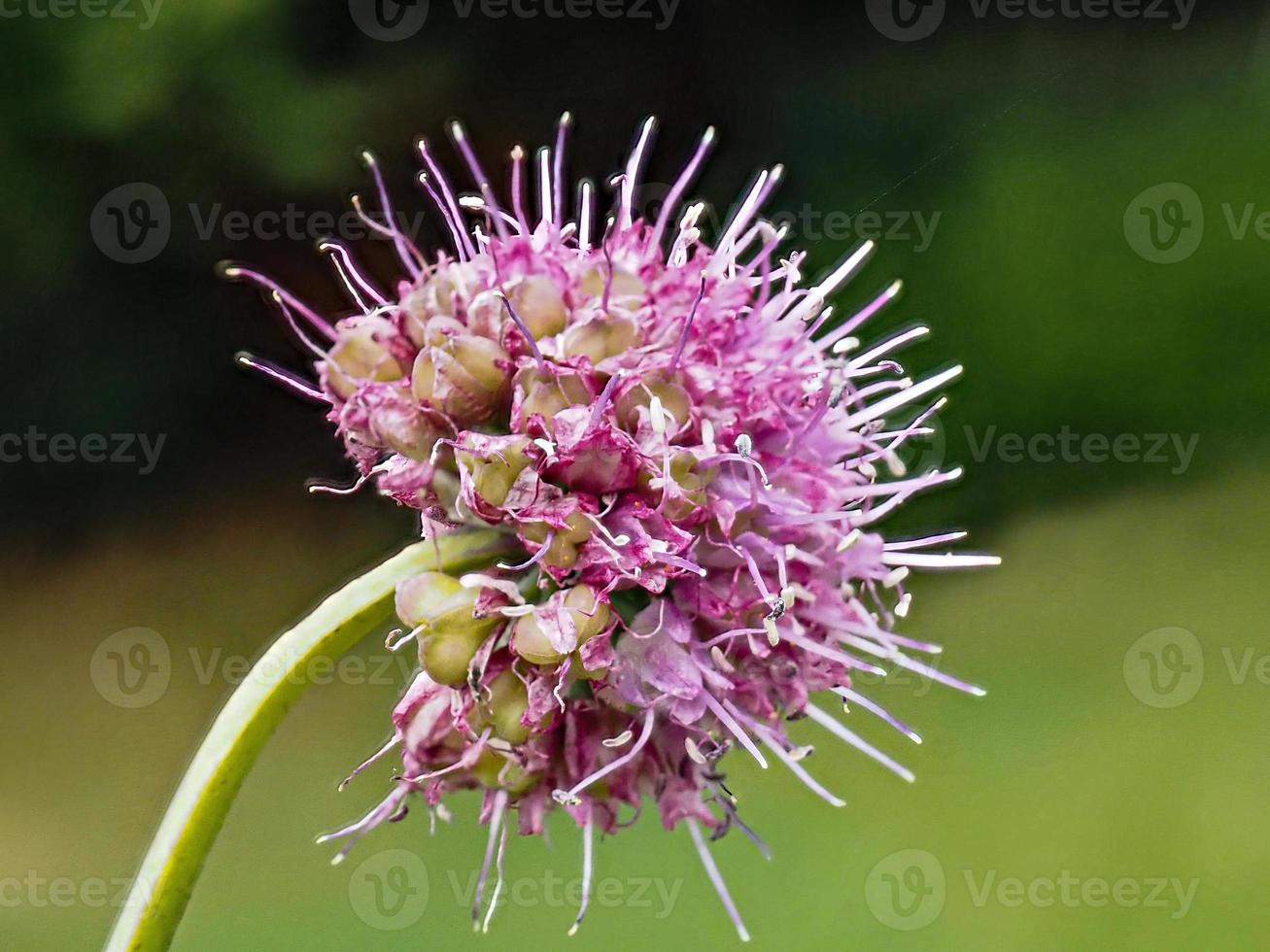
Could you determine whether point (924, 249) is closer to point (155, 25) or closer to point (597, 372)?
point (155, 25)

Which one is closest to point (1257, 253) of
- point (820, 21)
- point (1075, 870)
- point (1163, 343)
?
point (1163, 343)

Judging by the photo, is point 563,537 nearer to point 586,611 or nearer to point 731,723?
point 586,611

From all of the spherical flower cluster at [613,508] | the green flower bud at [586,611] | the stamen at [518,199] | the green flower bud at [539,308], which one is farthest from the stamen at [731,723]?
the stamen at [518,199]

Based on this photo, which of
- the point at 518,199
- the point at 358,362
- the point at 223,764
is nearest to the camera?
the point at 223,764

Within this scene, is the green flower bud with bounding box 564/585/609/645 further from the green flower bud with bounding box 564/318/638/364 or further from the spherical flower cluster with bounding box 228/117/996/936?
the green flower bud with bounding box 564/318/638/364

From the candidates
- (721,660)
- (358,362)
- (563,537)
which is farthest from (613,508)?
(358,362)

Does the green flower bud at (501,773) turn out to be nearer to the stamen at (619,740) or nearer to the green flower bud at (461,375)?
the stamen at (619,740)

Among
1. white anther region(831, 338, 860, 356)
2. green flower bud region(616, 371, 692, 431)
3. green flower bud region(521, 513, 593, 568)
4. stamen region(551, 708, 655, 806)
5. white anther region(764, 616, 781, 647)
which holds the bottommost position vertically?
stamen region(551, 708, 655, 806)

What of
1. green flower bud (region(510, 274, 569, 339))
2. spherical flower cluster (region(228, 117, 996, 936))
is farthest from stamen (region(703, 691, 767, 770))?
green flower bud (region(510, 274, 569, 339))
